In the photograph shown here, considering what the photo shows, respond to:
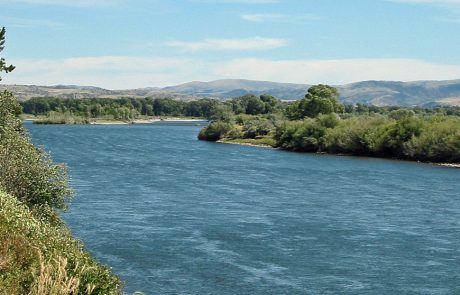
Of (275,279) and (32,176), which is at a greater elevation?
(32,176)

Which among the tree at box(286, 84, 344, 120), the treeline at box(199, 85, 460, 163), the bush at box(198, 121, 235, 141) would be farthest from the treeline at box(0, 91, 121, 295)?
the tree at box(286, 84, 344, 120)

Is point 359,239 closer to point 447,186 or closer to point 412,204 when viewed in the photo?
point 412,204

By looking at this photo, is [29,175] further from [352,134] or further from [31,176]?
[352,134]

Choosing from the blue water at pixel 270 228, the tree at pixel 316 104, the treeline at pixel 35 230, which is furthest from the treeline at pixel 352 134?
the treeline at pixel 35 230

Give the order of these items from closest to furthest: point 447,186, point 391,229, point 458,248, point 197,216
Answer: point 458,248 → point 391,229 → point 197,216 → point 447,186

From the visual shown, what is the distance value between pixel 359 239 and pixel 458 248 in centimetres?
656

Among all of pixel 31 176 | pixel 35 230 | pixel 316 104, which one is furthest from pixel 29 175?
pixel 316 104

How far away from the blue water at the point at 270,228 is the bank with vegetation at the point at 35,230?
6088mm

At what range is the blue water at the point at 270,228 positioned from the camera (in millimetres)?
36969

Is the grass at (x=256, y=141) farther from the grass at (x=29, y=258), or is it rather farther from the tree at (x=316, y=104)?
the grass at (x=29, y=258)

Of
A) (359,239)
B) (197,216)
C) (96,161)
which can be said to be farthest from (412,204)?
(96,161)

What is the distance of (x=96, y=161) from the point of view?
312 feet

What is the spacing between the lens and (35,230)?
2138 cm

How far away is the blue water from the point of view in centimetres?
3697
